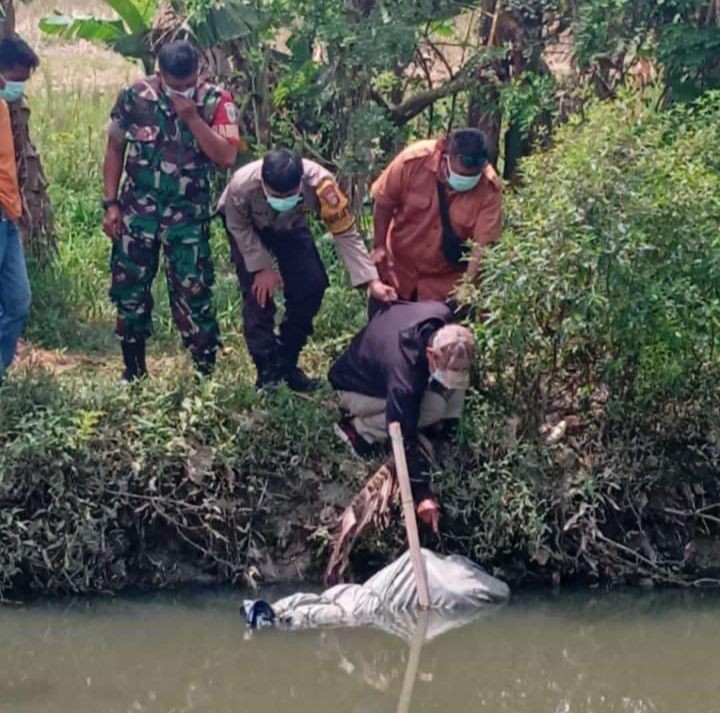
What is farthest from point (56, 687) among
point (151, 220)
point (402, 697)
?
point (151, 220)

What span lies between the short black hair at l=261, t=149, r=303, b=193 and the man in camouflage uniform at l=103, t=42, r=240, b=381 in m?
0.41

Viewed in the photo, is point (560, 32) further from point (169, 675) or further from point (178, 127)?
point (169, 675)

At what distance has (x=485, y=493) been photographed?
22.3 ft

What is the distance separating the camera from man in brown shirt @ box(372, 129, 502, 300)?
679cm

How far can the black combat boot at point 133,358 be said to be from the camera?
7344mm

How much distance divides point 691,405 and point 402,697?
208 cm

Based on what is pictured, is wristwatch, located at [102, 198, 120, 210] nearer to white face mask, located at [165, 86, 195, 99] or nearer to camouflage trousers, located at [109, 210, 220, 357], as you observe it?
camouflage trousers, located at [109, 210, 220, 357]

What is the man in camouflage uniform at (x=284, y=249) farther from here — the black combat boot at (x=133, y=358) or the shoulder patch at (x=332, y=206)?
the black combat boot at (x=133, y=358)

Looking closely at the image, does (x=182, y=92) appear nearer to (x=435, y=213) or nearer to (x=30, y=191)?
(x=435, y=213)

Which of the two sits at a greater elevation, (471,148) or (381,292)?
(471,148)

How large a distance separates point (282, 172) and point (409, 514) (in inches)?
58.7

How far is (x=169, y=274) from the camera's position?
7.26 metres

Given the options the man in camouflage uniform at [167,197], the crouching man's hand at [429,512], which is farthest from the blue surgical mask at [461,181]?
the crouching man's hand at [429,512]

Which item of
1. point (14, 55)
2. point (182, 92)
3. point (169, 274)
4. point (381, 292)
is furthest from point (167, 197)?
point (381, 292)
